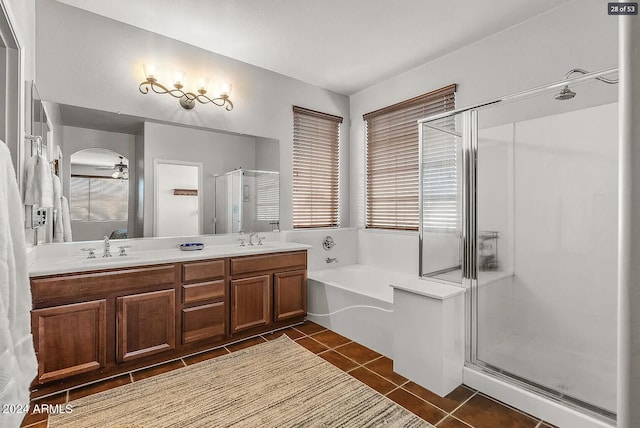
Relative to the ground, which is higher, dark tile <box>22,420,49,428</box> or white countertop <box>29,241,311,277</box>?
white countertop <box>29,241,311,277</box>

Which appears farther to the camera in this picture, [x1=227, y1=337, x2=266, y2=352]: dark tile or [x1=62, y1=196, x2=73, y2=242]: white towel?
[x1=227, y1=337, x2=266, y2=352]: dark tile

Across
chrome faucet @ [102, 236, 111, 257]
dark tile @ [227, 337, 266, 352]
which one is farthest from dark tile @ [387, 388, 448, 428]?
chrome faucet @ [102, 236, 111, 257]

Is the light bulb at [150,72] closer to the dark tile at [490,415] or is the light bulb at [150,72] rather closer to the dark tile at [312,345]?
the dark tile at [312,345]

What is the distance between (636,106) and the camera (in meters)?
0.27

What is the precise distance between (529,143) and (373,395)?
206 centimetres

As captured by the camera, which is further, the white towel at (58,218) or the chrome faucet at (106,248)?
the chrome faucet at (106,248)

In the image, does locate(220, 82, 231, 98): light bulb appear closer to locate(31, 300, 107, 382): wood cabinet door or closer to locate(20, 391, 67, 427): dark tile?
locate(31, 300, 107, 382): wood cabinet door

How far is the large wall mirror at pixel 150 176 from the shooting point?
2.60m

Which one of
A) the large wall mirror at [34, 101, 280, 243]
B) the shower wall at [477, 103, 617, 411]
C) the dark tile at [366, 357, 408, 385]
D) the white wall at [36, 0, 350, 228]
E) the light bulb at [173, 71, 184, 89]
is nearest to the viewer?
the shower wall at [477, 103, 617, 411]

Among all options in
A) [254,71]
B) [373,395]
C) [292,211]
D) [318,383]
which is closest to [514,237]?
[373,395]

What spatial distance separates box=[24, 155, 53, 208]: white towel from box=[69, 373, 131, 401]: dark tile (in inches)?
48.2

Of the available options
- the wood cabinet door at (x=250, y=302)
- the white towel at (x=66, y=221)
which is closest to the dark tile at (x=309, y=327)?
the wood cabinet door at (x=250, y=302)

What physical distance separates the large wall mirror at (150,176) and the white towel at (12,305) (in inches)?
68.5

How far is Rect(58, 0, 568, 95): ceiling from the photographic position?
2486 mm
